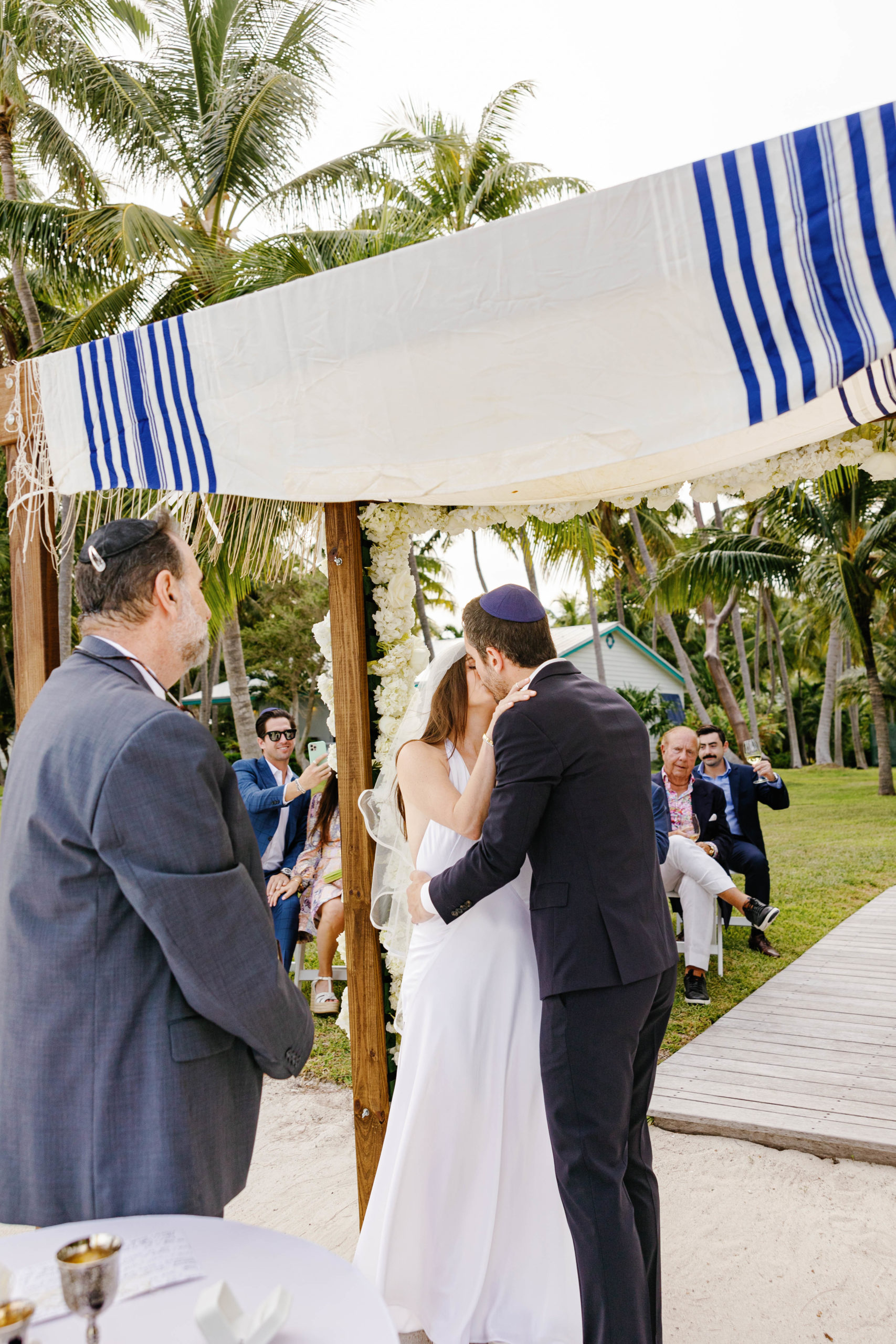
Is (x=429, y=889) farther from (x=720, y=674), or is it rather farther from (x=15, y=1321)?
(x=720, y=674)

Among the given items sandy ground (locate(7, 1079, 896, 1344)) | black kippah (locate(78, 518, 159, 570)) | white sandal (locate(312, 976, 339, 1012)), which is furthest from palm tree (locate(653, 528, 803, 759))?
black kippah (locate(78, 518, 159, 570))

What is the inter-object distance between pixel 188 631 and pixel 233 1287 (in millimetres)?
1170

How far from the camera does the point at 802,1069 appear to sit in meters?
5.06

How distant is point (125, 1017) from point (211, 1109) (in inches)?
9.5

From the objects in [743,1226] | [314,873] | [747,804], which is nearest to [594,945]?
[743,1226]

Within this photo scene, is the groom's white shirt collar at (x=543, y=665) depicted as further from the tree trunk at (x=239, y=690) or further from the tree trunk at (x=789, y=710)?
the tree trunk at (x=789, y=710)

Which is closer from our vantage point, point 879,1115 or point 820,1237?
point 820,1237

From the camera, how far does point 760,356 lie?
237 centimetres

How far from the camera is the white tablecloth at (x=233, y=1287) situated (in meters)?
1.38

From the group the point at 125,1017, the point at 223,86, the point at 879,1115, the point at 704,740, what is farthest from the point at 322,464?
the point at 223,86

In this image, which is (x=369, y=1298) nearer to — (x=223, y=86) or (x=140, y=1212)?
(x=140, y=1212)

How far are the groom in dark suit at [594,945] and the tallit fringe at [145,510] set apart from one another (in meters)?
1.50

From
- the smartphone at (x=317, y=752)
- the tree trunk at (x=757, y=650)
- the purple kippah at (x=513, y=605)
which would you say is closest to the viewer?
the purple kippah at (x=513, y=605)

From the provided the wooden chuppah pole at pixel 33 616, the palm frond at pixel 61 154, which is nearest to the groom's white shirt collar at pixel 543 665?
the wooden chuppah pole at pixel 33 616
